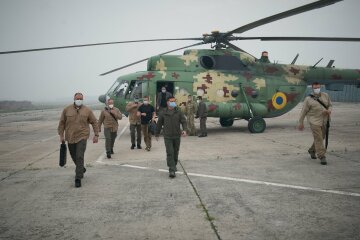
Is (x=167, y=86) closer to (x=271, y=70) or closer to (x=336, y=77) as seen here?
(x=271, y=70)

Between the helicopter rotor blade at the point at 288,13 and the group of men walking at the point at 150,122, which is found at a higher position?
the helicopter rotor blade at the point at 288,13

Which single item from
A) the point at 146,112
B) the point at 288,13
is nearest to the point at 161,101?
the point at 146,112

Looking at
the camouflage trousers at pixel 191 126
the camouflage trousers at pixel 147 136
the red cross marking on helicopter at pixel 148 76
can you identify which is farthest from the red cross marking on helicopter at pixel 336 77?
the camouflage trousers at pixel 147 136

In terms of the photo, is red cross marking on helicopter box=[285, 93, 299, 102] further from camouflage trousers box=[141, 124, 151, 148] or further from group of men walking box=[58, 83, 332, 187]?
camouflage trousers box=[141, 124, 151, 148]

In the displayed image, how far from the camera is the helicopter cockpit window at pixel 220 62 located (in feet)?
42.0

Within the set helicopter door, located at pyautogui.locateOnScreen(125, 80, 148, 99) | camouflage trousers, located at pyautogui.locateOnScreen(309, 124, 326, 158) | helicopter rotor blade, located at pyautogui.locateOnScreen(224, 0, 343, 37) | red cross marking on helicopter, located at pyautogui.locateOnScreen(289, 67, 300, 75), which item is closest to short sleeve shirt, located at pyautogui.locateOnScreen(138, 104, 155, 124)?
helicopter door, located at pyautogui.locateOnScreen(125, 80, 148, 99)

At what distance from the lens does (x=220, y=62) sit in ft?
42.2

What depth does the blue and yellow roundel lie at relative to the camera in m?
13.4

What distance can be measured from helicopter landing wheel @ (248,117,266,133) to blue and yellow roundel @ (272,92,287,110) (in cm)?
126

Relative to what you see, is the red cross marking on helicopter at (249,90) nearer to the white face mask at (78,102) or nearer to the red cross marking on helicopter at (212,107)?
the red cross marking on helicopter at (212,107)

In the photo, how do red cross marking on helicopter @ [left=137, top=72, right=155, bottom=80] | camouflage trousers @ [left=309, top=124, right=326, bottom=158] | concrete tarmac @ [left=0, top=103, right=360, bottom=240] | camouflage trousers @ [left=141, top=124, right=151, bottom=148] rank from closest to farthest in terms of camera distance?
concrete tarmac @ [left=0, top=103, right=360, bottom=240], camouflage trousers @ [left=309, top=124, right=326, bottom=158], camouflage trousers @ [left=141, top=124, right=151, bottom=148], red cross marking on helicopter @ [left=137, top=72, right=155, bottom=80]

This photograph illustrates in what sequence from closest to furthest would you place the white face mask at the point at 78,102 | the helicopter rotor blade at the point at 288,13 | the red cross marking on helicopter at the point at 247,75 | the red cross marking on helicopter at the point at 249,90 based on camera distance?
the white face mask at the point at 78,102 → the helicopter rotor blade at the point at 288,13 → the red cross marking on helicopter at the point at 249,90 → the red cross marking on helicopter at the point at 247,75

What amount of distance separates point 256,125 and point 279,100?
1.84 m

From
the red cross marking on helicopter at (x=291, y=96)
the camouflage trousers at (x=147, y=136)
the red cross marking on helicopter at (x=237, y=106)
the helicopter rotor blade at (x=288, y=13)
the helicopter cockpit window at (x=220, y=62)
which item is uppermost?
the helicopter rotor blade at (x=288, y=13)
